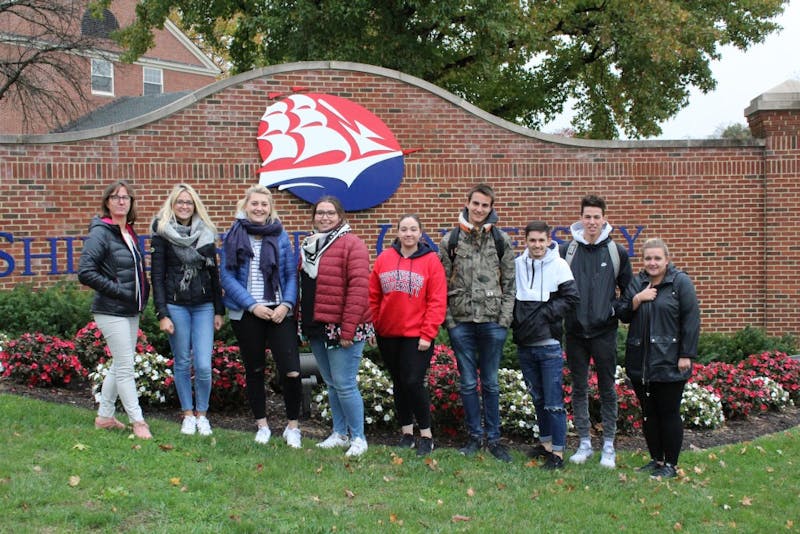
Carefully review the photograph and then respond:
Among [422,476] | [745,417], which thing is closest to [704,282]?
[745,417]

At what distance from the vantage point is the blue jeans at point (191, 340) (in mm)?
5391

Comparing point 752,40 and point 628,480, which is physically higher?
point 752,40

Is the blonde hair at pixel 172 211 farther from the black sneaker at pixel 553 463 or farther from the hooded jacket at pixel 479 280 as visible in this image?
the black sneaker at pixel 553 463

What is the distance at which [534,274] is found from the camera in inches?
212

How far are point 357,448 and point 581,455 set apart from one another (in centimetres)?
160

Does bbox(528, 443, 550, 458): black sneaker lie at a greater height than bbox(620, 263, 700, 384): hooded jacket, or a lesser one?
lesser

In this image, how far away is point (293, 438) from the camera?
5508 millimetres

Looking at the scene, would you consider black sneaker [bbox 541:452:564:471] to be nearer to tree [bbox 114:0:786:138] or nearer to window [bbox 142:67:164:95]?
tree [bbox 114:0:786:138]

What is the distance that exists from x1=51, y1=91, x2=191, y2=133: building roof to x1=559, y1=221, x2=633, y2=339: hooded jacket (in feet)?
57.4

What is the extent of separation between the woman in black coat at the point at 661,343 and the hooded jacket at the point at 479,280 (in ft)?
2.68

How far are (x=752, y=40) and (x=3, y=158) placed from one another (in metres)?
14.9

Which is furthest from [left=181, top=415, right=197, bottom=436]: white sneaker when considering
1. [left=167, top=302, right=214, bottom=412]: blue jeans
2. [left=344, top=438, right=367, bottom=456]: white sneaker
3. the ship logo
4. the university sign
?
the ship logo

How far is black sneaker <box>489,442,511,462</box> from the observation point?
5.50m

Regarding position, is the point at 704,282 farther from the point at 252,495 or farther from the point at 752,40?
the point at 752,40
